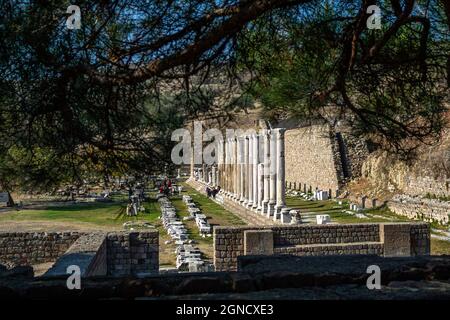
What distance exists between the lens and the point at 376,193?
2859 cm

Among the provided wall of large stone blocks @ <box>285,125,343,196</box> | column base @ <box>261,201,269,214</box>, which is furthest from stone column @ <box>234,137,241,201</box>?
column base @ <box>261,201,269,214</box>

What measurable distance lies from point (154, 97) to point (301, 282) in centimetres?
225

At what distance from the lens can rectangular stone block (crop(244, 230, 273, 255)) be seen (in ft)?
36.8

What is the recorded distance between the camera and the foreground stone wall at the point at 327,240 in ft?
38.0

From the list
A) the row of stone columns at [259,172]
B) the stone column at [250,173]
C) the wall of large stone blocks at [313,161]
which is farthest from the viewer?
the wall of large stone blocks at [313,161]

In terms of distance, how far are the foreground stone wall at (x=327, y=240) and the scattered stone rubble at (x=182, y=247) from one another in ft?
4.08

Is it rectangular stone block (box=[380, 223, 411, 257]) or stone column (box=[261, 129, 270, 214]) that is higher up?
stone column (box=[261, 129, 270, 214])

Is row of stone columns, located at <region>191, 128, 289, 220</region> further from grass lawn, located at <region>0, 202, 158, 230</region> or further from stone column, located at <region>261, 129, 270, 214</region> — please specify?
grass lawn, located at <region>0, 202, 158, 230</region>

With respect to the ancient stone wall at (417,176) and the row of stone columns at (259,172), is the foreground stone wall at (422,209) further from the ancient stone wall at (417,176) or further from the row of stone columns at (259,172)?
the row of stone columns at (259,172)

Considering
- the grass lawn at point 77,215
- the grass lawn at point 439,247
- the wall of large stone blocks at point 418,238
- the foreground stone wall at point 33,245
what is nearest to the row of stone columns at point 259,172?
the grass lawn at point 77,215

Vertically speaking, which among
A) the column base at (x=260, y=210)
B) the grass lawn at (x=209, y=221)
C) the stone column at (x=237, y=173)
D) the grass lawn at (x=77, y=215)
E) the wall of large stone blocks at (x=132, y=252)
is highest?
the stone column at (x=237, y=173)

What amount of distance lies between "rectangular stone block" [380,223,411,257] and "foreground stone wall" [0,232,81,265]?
19.4 ft
